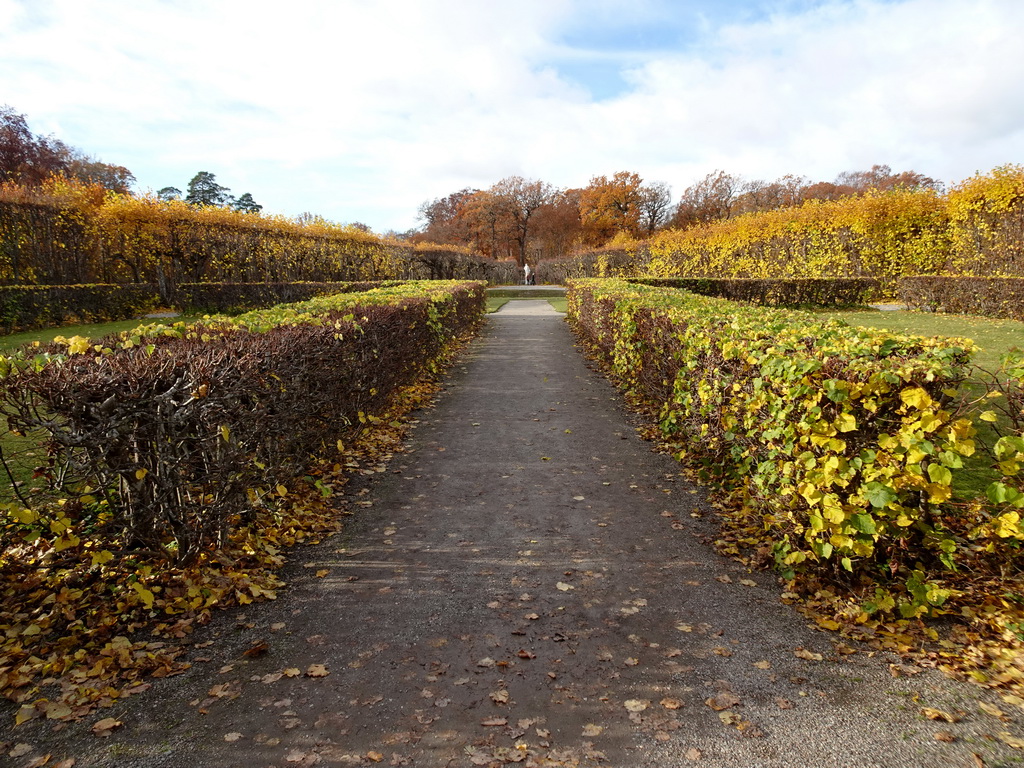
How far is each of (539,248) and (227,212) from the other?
141ft

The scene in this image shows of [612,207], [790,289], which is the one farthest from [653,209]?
[790,289]

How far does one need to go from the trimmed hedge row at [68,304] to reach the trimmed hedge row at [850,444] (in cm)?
1708

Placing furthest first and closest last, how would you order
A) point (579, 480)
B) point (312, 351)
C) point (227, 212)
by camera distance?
1. point (227, 212)
2. point (579, 480)
3. point (312, 351)

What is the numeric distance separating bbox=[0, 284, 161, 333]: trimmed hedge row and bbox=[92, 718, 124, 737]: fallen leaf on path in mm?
15957

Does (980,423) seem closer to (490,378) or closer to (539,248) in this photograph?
(490,378)

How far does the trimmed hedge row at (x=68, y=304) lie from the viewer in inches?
563

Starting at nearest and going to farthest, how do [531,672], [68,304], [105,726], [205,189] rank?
[105,726], [531,672], [68,304], [205,189]

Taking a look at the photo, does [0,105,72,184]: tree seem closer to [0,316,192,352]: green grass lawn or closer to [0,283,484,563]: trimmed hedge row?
[0,316,192,352]: green grass lawn

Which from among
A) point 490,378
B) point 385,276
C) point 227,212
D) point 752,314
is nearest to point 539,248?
point 385,276

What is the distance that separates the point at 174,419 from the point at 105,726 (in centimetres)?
147

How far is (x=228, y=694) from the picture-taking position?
8.79 ft

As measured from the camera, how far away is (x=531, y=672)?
9.31ft

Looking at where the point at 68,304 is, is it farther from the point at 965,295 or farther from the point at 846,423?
the point at 965,295

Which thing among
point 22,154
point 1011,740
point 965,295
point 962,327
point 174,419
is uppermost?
point 22,154
